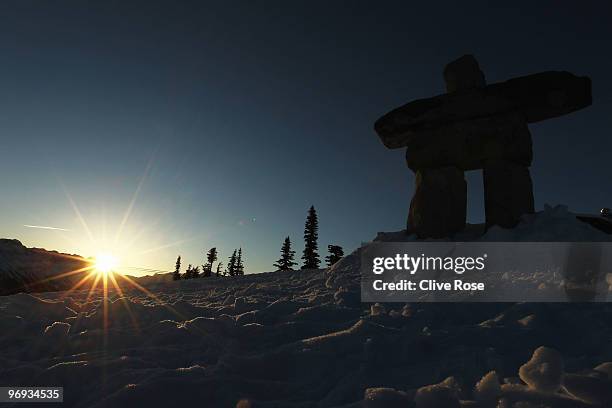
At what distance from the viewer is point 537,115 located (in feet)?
29.9

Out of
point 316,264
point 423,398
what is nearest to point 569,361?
point 423,398

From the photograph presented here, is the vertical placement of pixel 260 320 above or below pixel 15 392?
above

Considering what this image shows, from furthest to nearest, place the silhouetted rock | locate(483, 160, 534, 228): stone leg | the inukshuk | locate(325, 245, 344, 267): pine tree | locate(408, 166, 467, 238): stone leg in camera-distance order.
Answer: locate(325, 245, 344, 267): pine tree
the silhouetted rock
locate(408, 166, 467, 238): stone leg
the inukshuk
locate(483, 160, 534, 228): stone leg

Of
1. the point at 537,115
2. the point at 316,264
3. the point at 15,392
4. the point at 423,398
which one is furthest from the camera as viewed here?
the point at 316,264

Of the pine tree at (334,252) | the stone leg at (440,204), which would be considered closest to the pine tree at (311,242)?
the pine tree at (334,252)

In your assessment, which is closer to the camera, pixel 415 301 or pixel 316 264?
pixel 415 301

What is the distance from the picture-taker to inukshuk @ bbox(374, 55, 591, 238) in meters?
8.61

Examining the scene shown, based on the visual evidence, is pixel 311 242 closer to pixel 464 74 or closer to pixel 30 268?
pixel 464 74

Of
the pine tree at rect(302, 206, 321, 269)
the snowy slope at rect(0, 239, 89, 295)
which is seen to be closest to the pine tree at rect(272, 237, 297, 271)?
the pine tree at rect(302, 206, 321, 269)

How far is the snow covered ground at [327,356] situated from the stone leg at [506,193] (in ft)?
15.6

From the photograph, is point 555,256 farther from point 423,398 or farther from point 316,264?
point 316,264

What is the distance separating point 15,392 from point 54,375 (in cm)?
29

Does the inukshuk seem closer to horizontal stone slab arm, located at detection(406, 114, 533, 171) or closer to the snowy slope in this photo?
horizontal stone slab arm, located at detection(406, 114, 533, 171)

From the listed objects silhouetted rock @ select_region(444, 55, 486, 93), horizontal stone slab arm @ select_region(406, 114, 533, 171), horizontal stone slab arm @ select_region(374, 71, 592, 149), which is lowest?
horizontal stone slab arm @ select_region(406, 114, 533, 171)
